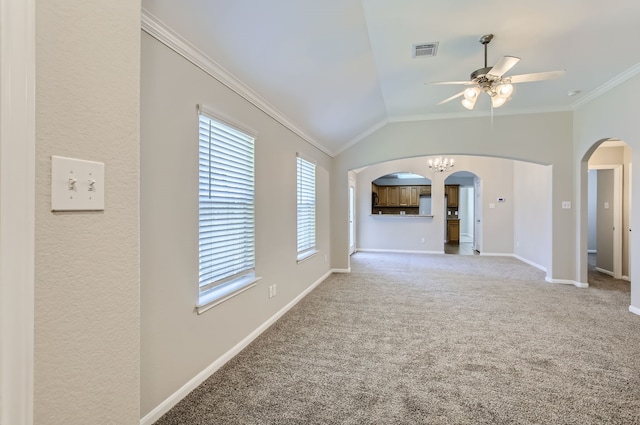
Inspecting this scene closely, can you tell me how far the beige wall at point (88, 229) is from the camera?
0.69 m

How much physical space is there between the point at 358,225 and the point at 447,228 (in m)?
4.29

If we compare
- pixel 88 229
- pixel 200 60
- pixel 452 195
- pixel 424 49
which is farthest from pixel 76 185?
pixel 452 195

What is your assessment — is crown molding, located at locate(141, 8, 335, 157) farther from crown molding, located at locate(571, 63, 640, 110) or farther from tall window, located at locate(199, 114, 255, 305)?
crown molding, located at locate(571, 63, 640, 110)

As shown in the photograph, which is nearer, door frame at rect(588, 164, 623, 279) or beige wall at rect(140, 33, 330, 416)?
beige wall at rect(140, 33, 330, 416)

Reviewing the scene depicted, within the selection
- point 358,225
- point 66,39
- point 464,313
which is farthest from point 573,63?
point 358,225

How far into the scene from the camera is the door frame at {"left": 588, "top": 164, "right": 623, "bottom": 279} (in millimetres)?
5531

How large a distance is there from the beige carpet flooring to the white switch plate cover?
1641mm

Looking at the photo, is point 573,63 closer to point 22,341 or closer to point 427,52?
point 427,52

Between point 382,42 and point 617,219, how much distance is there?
5665mm

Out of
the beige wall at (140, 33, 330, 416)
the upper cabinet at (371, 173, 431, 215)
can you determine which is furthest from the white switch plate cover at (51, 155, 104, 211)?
the upper cabinet at (371, 173, 431, 215)

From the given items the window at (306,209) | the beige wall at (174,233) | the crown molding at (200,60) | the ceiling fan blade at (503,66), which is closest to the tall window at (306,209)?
the window at (306,209)

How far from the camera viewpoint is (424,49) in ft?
10.4

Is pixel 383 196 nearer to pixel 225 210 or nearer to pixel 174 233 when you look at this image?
pixel 225 210

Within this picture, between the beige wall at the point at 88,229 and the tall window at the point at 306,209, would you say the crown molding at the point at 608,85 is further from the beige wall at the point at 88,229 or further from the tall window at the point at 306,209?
the beige wall at the point at 88,229
